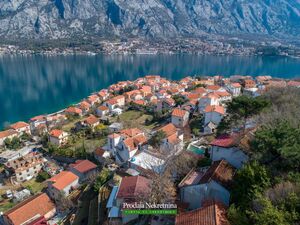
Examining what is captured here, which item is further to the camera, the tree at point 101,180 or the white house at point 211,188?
the tree at point 101,180

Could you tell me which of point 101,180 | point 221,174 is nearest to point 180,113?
point 101,180

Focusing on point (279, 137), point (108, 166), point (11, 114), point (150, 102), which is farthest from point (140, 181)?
point (11, 114)

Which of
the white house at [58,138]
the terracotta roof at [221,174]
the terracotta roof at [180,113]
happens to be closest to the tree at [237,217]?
the terracotta roof at [221,174]

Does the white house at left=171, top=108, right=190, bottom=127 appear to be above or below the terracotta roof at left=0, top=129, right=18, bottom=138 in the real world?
above

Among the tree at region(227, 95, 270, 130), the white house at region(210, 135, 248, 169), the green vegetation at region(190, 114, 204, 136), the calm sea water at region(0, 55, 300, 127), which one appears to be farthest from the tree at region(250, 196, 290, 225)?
the calm sea water at region(0, 55, 300, 127)

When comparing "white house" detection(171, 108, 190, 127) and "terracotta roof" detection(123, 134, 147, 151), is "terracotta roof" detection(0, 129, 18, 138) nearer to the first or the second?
"terracotta roof" detection(123, 134, 147, 151)

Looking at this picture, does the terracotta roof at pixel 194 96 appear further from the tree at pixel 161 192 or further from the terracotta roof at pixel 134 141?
the tree at pixel 161 192

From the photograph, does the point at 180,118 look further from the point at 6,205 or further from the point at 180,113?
the point at 6,205

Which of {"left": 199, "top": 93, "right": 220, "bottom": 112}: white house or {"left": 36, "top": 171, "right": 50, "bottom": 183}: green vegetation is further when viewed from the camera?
{"left": 199, "top": 93, "right": 220, "bottom": 112}: white house
